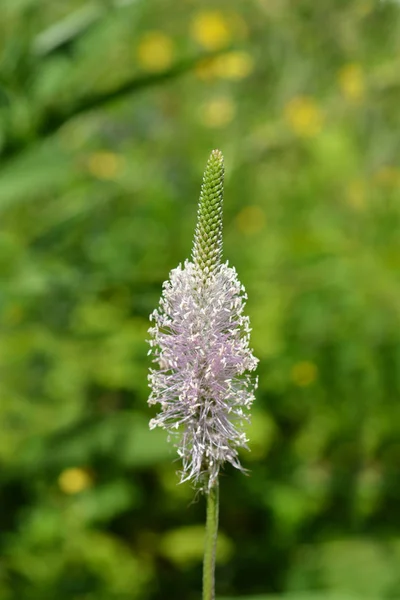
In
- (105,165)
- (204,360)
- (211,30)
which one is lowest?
(204,360)

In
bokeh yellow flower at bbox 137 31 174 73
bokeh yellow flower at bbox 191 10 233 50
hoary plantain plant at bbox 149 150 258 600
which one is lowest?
hoary plantain plant at bbox 149 150 258 600

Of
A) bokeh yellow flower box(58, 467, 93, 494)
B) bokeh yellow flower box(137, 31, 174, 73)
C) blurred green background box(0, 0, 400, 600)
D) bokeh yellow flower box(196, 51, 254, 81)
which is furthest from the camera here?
bokeh yellow flower box(137, 31, 174, 73)

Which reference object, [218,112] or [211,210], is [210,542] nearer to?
[211,210]

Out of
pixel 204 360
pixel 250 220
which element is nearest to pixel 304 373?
pixel 250 220

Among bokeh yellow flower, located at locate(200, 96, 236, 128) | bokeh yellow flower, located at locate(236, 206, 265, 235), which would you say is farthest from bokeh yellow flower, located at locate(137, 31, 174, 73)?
bokeh yellow flower, located at locate(236, 206, 265, 235)

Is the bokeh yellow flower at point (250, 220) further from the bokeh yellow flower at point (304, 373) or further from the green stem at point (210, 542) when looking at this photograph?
the green stem at point (210, 542)

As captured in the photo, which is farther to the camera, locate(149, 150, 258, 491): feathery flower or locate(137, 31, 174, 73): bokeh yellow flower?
locate(137, 31, 174, 73): bokeh yellow flower

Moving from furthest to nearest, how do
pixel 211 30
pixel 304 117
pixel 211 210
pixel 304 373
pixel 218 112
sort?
1. pixel 211 30
2. pixel 218 112
3. pixel 304 117
4. pixel 304 373
5. pixel 211 210

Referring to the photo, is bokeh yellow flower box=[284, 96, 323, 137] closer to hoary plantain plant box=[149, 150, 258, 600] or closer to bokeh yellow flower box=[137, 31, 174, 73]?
bokeh yellow flower box=[137, 31, 174, 73]
